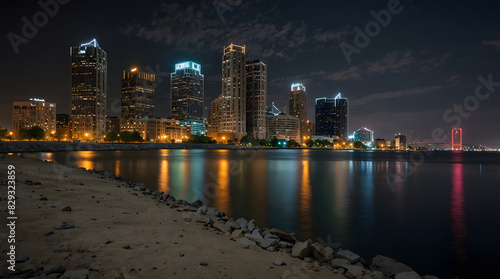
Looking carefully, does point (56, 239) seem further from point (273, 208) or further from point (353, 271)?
point (273, 208)

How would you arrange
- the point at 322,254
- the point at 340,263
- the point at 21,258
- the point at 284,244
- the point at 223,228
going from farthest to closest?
the point at 223,228 < the point at 284,244 < the point at 322,254 < the point at 340,263 < the point at 21,258

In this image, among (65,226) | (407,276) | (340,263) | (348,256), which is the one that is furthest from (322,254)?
(65,226)

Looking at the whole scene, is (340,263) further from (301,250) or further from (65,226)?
(65,226)

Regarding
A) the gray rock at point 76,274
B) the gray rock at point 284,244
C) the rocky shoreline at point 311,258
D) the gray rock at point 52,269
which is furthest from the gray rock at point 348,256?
the gray rock at point 52,269

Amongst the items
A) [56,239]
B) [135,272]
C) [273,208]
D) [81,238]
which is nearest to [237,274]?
[135,272]

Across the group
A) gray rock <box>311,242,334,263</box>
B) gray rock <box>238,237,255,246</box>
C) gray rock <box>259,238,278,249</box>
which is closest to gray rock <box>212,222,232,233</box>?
gray rock <box>238,237,255,246</box>

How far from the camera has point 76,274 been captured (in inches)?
215

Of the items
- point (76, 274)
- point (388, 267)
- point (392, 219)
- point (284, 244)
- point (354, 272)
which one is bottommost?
point (392, 219)

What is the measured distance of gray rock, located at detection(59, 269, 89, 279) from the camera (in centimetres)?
535

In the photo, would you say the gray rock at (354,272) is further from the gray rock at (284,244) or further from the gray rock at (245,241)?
the gray rock at (245,241)

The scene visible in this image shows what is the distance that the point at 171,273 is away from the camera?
604 centimetres

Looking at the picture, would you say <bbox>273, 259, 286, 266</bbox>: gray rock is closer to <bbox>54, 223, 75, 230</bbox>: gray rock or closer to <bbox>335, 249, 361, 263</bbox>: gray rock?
<bbox>335, 249, 361, 263</bbox>: gray rock

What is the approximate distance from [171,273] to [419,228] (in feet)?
46.9

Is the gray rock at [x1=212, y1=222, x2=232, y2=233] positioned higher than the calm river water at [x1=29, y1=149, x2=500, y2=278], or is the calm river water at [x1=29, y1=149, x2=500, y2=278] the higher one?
the gray rock at [x1=212, y1=222, x2=232, y2=233]
